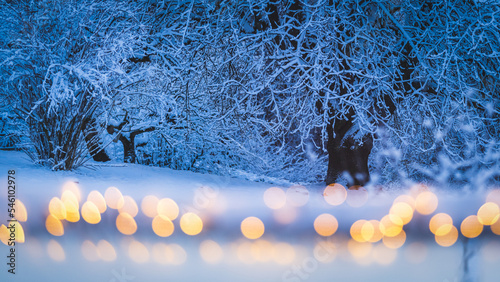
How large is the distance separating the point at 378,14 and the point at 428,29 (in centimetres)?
70

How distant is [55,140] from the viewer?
520cm

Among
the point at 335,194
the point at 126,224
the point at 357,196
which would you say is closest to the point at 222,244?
the point at 126,224

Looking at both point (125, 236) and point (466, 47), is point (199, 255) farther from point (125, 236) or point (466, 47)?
point (466, 47)

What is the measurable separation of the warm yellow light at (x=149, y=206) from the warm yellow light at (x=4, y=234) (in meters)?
1.27

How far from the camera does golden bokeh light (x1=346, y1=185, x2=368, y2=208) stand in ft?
16.4

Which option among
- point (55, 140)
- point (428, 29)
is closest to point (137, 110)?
point (55, 140)

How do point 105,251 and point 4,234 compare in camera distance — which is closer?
point 105,251

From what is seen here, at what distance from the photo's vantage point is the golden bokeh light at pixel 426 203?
481cm

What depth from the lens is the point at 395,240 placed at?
14.4 ft

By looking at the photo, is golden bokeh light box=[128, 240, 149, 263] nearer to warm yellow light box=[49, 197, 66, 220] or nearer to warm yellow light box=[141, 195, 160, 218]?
warm yellow light box=[141, 195, 160, 218]

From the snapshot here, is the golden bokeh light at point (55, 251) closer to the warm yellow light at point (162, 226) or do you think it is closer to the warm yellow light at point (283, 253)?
the warm yellow light at point (162, 226)

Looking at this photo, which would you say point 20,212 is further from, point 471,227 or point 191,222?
point 471,227

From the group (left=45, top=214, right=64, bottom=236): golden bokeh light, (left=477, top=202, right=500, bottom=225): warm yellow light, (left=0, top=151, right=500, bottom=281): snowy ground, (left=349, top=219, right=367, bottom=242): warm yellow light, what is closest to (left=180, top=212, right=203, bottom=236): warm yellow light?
(left=0, top=151, right=500, bottom=281): snowy ground

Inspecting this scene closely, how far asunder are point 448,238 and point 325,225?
1243mm
